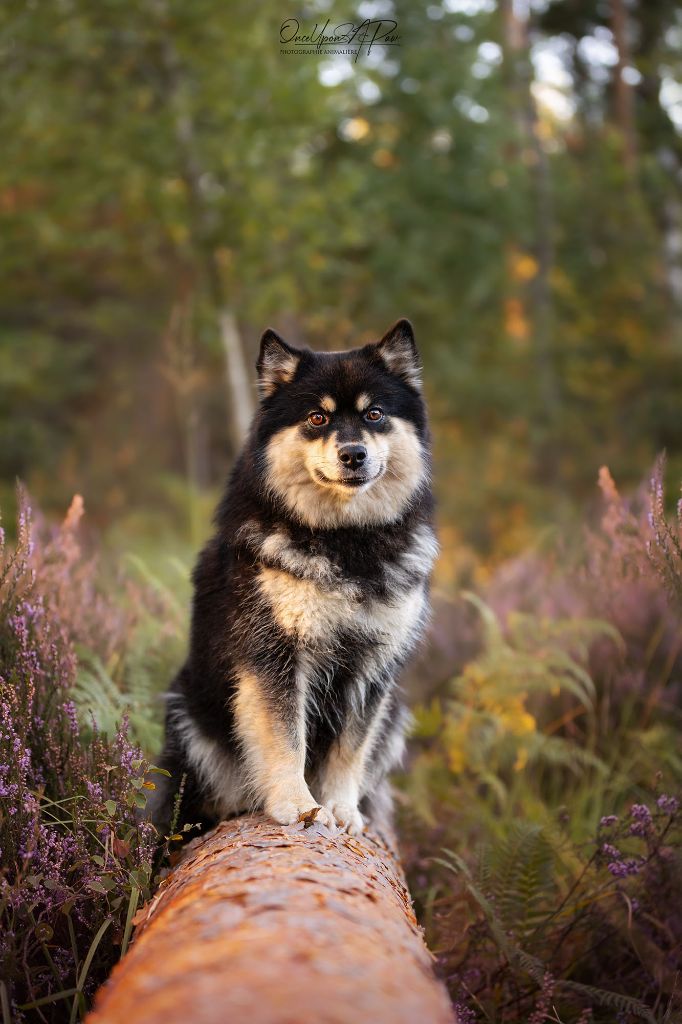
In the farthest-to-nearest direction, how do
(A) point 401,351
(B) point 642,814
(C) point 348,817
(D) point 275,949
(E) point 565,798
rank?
(E) point 565,798
(A) point 401,351
(C) point 348,817
(B) point 642,814
(D) point 275,949

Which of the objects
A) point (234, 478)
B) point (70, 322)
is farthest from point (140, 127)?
point (234, 478)

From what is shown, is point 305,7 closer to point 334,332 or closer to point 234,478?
point 334,332

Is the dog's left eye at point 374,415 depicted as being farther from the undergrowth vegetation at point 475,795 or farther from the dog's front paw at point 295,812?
the dog's front paw at point 295,812

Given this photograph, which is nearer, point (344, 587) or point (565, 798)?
point (344, 587)

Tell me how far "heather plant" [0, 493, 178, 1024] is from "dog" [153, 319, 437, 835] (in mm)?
476

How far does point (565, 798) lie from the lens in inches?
195

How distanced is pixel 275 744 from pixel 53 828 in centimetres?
76

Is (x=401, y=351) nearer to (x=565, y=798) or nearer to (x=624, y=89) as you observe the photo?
(x=565, y=798)

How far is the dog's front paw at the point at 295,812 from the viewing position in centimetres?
315

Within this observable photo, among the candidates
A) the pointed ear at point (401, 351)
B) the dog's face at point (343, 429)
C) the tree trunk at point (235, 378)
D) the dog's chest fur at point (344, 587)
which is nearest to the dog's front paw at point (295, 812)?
the dog's chest fur at point (344, 587)

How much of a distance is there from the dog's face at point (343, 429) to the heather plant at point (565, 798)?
89cm

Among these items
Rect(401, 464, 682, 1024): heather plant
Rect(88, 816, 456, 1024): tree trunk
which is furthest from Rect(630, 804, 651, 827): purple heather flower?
Rect(88, 816, 456, 1024): tree trunk

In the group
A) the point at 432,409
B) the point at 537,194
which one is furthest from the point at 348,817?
the point at 537,194

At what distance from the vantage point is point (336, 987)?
179 centimetres
